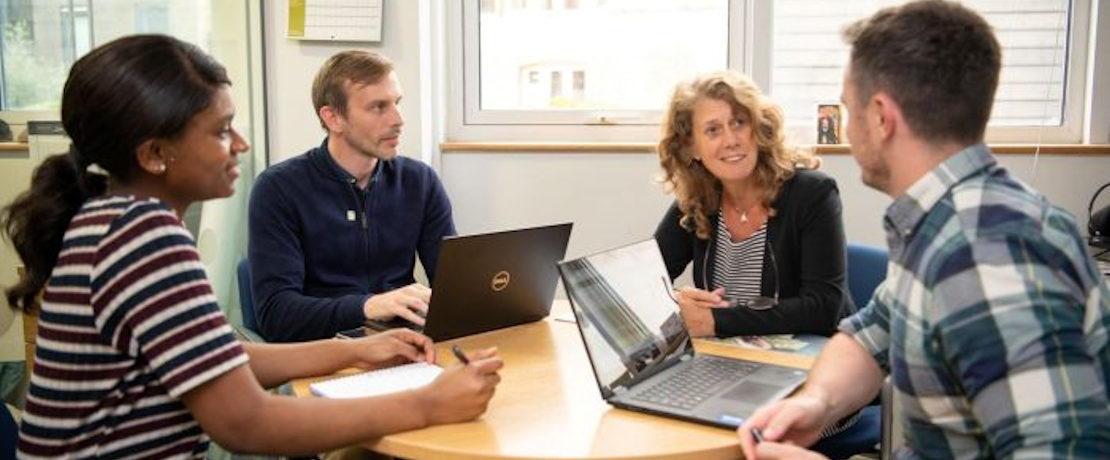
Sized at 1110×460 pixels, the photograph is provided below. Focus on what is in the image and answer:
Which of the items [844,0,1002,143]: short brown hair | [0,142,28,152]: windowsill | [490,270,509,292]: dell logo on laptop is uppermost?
[844,0,1002,143]: short brown hair

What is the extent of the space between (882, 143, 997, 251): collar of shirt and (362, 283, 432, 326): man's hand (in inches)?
37.6

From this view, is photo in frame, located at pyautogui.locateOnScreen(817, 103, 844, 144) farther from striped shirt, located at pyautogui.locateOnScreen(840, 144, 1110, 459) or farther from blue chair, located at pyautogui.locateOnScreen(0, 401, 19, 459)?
blue chair, located at pyautogui.locateOnScreen(0, 401, 19, 459)

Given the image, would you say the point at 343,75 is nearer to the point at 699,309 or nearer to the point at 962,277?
the point at 699,309

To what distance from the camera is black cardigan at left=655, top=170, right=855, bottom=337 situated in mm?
1901

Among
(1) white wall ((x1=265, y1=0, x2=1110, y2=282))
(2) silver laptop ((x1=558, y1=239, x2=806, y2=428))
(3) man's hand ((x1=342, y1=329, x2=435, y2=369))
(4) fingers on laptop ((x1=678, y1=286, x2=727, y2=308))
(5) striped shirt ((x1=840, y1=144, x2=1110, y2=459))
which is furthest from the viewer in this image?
(1) white wall ((x1=265, y1=0, x2=1110, y2=282))

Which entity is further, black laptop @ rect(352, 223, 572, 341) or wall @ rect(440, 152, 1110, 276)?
wall @ rect(440, 152, 1110, 276)

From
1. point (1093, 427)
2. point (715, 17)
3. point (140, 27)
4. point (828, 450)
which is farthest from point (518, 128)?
point (1093, 427)

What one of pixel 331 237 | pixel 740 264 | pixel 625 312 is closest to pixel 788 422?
pixel 625 312

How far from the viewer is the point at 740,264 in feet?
7.15

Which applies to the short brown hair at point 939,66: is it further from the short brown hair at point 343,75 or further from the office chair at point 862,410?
the short brown hair at point 343,75

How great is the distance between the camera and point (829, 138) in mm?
3055

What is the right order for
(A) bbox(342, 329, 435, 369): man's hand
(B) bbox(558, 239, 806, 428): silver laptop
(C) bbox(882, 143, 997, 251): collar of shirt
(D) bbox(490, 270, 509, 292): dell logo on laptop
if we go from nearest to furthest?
(C) bbox(882, 143, 997, 251): collar of shirt < (B) bbox(558, 239, 806, 428): silver laptop < (A) bbox(342, 329, 435, 369): man's hand < (D) bbox(490, 270, 509, 292): dell logo on laptop

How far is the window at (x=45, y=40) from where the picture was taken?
192 centimetres

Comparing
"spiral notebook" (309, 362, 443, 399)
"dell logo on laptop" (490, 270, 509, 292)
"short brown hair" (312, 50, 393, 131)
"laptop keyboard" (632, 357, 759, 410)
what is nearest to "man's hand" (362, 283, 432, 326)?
"dell logo on laptop" (490, 270, 509, 292)
